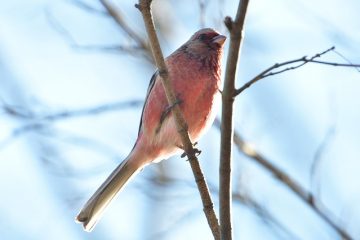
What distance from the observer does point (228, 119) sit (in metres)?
3.25

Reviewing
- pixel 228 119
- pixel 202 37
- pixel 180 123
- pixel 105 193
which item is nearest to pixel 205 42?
pixel 202 37

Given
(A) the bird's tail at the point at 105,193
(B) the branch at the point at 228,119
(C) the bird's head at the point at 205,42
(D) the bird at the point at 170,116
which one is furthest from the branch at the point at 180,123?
(C) the bird's head at the point at 205,42

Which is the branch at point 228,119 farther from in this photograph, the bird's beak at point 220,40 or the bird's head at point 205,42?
the bird's beak at point 220,40

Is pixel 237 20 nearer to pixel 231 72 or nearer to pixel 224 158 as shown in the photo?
pixel 231 72

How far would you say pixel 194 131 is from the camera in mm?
4973

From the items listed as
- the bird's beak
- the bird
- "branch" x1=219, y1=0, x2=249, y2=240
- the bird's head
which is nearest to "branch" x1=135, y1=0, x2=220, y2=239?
"branch" x1=219, y1=0, x2=249, y2=240

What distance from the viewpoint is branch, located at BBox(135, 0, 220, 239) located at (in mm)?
3719

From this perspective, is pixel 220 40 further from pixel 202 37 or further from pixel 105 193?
pixel 105 193

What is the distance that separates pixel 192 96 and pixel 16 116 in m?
2.18

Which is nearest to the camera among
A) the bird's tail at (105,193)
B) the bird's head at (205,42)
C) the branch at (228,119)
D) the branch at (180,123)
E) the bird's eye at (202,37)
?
the branch at (228,119)

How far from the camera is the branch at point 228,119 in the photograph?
3.04 meters

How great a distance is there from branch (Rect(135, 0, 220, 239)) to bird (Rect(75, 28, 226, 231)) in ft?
2.89

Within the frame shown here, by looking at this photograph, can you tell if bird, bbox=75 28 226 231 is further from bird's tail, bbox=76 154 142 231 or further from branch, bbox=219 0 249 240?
branch, bbox=219 0 249 240

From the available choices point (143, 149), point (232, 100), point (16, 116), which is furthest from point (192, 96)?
point (16, 116)
